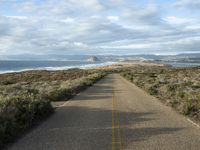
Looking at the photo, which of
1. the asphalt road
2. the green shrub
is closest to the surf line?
the asphalt road

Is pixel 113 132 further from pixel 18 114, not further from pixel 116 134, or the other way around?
pixel 18 114

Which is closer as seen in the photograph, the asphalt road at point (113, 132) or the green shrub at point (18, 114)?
the asphalt road at point (113, 132)

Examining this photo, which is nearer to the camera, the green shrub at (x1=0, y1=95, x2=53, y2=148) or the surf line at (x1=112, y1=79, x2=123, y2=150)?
the surf line at (x1=112, y1=79, x2=123, y2=150)

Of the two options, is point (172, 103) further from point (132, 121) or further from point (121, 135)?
point (121, 135)

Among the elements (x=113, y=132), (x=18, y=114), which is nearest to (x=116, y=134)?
(x=113, y=132)

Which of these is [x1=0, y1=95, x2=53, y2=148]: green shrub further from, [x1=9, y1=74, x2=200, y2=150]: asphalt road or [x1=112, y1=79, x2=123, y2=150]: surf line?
[x1=112, y1=79, x2=123, y2=150]: surf line

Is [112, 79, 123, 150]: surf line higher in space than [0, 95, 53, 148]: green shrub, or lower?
lower

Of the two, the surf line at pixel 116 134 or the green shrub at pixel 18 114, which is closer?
the surf line at pixel 116 134

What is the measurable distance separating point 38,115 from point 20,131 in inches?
125

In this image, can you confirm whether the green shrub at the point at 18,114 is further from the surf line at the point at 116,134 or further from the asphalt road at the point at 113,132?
the surf line at the point at 116,134

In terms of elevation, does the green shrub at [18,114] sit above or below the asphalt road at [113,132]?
above

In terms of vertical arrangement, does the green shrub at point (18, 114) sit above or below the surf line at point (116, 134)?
above

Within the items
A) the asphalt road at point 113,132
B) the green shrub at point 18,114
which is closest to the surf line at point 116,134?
the asphalt road at point 113,132

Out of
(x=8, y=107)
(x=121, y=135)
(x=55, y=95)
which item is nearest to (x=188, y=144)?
(x=121, y=135)
